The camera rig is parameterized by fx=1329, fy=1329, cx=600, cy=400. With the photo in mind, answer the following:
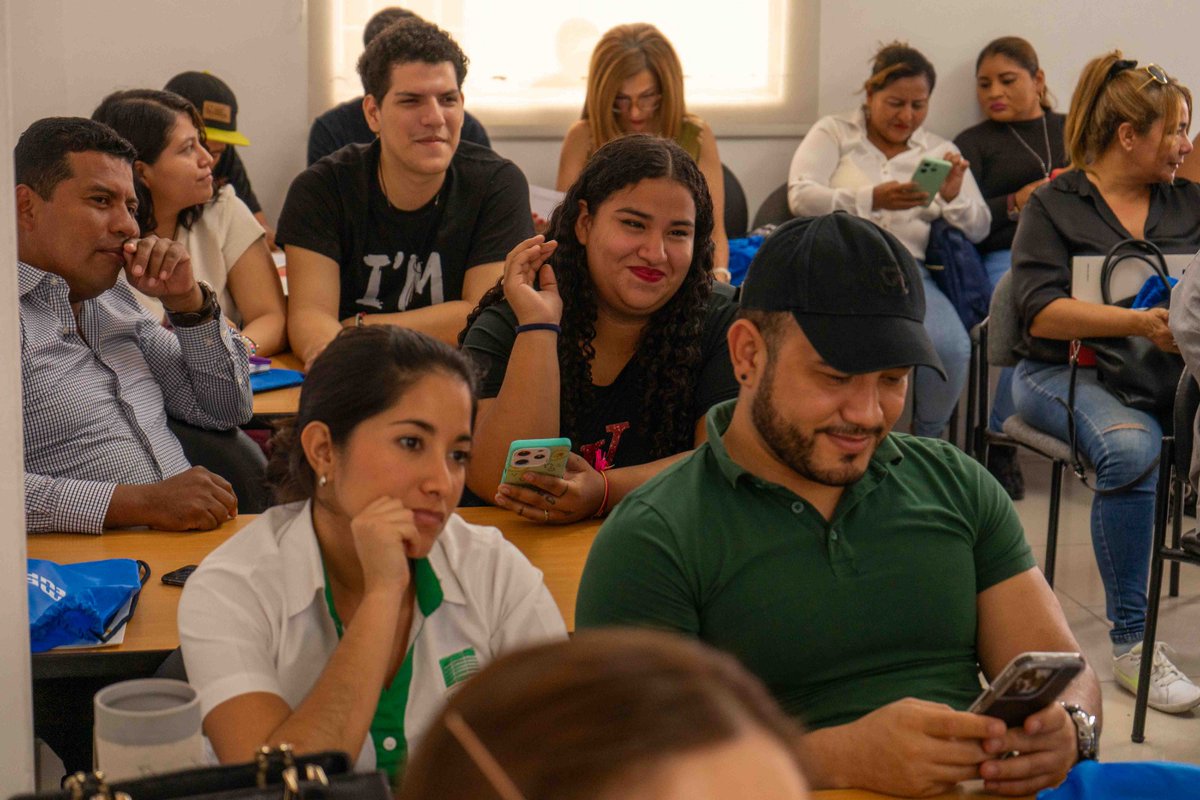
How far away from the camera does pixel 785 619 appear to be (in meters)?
1.62

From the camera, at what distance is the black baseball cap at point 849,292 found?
1648mm

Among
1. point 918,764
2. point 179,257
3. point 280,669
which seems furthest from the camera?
point 179,257

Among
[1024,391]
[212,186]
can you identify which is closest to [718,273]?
[1024,391]

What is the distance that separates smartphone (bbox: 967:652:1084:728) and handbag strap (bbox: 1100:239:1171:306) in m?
2.34

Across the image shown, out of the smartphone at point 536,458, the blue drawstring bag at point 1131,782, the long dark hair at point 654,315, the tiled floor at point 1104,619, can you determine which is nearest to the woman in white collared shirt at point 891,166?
the tiled floor at point 1104,619

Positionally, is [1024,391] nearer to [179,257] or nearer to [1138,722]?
[1138,722]

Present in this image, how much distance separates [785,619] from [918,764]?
27 cm

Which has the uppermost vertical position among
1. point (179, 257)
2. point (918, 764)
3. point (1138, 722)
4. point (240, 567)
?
point (179, 257)

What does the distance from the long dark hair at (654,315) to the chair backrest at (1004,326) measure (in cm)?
141

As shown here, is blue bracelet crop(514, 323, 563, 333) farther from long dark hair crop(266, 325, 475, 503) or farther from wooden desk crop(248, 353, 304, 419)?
long dark hair crop(266, 325, 475, 503)

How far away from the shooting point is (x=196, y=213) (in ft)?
12.3

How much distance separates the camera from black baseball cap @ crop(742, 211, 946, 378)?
1648 millimetres

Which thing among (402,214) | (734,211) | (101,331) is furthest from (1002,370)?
(101,331)

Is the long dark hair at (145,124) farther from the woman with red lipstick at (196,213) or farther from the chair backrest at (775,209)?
the chair backrest at (775,209)
